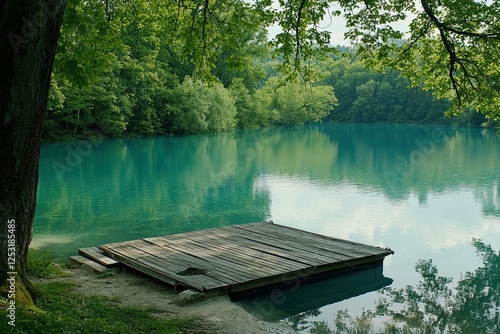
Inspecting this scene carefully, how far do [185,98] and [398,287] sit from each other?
46.3 meters

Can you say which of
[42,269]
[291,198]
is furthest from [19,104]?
[291,198]

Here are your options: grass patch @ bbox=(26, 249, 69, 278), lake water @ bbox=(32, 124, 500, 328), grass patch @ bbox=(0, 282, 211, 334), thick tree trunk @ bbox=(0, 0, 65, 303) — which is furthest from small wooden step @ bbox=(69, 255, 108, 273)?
thick tree trunk @ bbox=(0, 0, 65, 303)

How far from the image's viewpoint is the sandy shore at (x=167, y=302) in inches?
321

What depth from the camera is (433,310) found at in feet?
33.1

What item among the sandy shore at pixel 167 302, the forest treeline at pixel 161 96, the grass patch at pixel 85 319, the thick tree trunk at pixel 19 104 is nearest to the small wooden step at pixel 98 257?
the sandy shore at pixel 167 302

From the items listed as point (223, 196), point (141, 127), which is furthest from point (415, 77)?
point (141, 127)

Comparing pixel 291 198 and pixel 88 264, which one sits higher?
pixel 88 264

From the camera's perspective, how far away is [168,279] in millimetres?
9805

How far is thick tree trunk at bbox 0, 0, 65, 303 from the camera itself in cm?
570

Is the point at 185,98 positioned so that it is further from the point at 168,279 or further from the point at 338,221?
the point at 168,279

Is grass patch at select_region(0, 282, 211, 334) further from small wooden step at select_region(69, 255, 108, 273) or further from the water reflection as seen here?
the water reflection

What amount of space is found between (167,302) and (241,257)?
2.49m

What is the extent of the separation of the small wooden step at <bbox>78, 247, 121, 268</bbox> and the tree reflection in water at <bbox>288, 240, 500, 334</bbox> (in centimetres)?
381

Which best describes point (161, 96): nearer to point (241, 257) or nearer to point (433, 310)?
point (241, 257)
